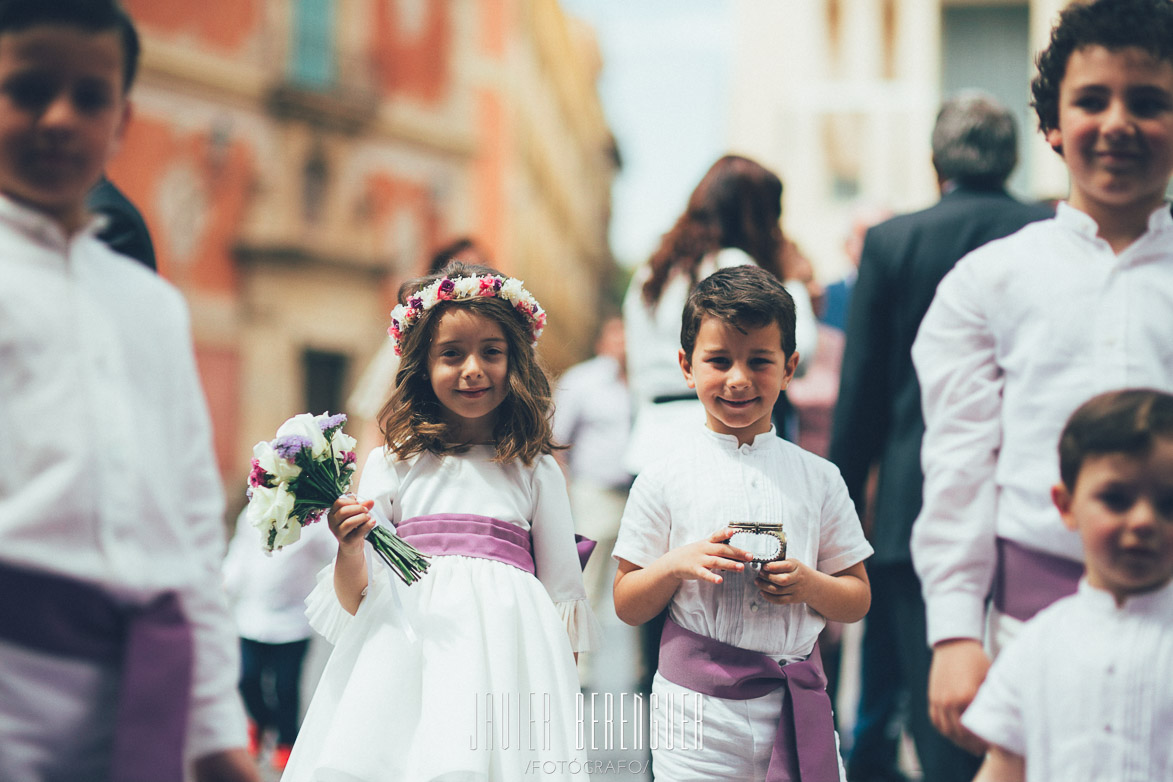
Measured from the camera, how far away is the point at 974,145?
4.13 meters

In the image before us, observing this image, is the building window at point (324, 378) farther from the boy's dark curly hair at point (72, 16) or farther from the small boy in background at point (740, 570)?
the boy's dark curly hair at point (72, 16)

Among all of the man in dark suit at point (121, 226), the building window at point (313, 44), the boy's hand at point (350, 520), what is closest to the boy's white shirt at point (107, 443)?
the man in dark suit at point (121, 226)

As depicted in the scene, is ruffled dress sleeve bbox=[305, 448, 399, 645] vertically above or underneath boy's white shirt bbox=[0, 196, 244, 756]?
underneath

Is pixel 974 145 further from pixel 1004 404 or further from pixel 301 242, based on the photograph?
pixel 301 242

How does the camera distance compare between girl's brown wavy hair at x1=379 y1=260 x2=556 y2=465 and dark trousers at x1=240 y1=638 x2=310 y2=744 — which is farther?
dark trousers at x1=240 y1=638 x2=310 y2=744

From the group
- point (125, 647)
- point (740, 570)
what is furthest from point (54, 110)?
point (740, 570)

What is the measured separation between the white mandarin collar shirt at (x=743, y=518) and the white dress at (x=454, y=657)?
398 mm

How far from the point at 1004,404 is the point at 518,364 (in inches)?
58.2

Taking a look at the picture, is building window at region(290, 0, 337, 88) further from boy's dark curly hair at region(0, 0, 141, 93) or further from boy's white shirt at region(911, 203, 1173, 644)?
boy's dark curly hair at region(0, 0, 141, 93)

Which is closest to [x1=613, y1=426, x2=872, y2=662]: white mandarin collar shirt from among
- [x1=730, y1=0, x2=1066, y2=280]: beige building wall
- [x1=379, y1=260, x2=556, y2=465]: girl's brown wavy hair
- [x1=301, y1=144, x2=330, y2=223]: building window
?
[x1=379, y1=260, x2=556, y2=465]: girl's brown wavy hair

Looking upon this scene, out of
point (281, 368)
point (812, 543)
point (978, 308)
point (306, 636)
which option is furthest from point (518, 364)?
point (281, 368)

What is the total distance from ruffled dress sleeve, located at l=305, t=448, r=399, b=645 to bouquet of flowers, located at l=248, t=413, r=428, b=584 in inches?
6.8

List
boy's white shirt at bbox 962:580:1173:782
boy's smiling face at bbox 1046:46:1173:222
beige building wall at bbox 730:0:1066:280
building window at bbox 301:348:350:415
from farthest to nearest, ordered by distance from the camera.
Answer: building window at bbox 301:348:350:415
beige building wall at bbox 730:0:1066:280
boy's smiling face at bbox 1046:46:1173:222
boy's white shirt at bbox 962:580:1173:782

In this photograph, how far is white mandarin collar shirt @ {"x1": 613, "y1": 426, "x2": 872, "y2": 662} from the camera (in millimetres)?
3061
